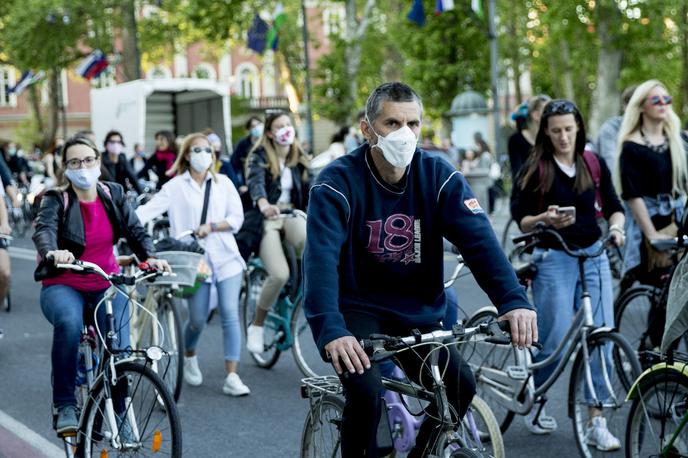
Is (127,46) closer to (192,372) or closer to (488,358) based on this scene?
(192,372)

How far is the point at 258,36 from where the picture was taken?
35.9 metres

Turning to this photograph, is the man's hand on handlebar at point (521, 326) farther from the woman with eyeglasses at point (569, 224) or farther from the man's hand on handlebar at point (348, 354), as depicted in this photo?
the woman with eyeglasses at point (569, 224)

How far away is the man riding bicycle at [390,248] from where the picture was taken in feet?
12.4

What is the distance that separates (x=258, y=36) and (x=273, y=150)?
27.9m

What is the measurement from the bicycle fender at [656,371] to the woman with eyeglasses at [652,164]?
221 centimetres

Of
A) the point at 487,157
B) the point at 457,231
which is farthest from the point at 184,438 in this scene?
the point at 487,157

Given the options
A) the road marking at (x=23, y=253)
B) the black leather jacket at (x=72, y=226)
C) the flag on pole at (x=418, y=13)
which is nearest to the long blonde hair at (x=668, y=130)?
the black leather jacket at (x=72, y=226)

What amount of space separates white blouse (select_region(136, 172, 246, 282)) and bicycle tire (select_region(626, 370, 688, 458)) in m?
3.68

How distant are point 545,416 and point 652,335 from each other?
813 millimetres

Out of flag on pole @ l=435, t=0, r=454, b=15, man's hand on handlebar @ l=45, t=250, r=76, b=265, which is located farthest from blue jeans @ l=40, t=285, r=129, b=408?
flag on pole @ l=435, t=0, r=454, b=15

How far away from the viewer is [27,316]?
458 inches

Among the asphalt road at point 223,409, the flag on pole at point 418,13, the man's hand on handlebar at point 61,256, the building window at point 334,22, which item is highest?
the building window at point 334,22

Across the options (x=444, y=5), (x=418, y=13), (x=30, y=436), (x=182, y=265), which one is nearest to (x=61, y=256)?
(x=182, y=265)

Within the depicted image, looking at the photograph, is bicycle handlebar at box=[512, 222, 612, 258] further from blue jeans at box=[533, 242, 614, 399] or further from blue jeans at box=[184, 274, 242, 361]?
blue jeans at box=[184, 274, 242, 361]
